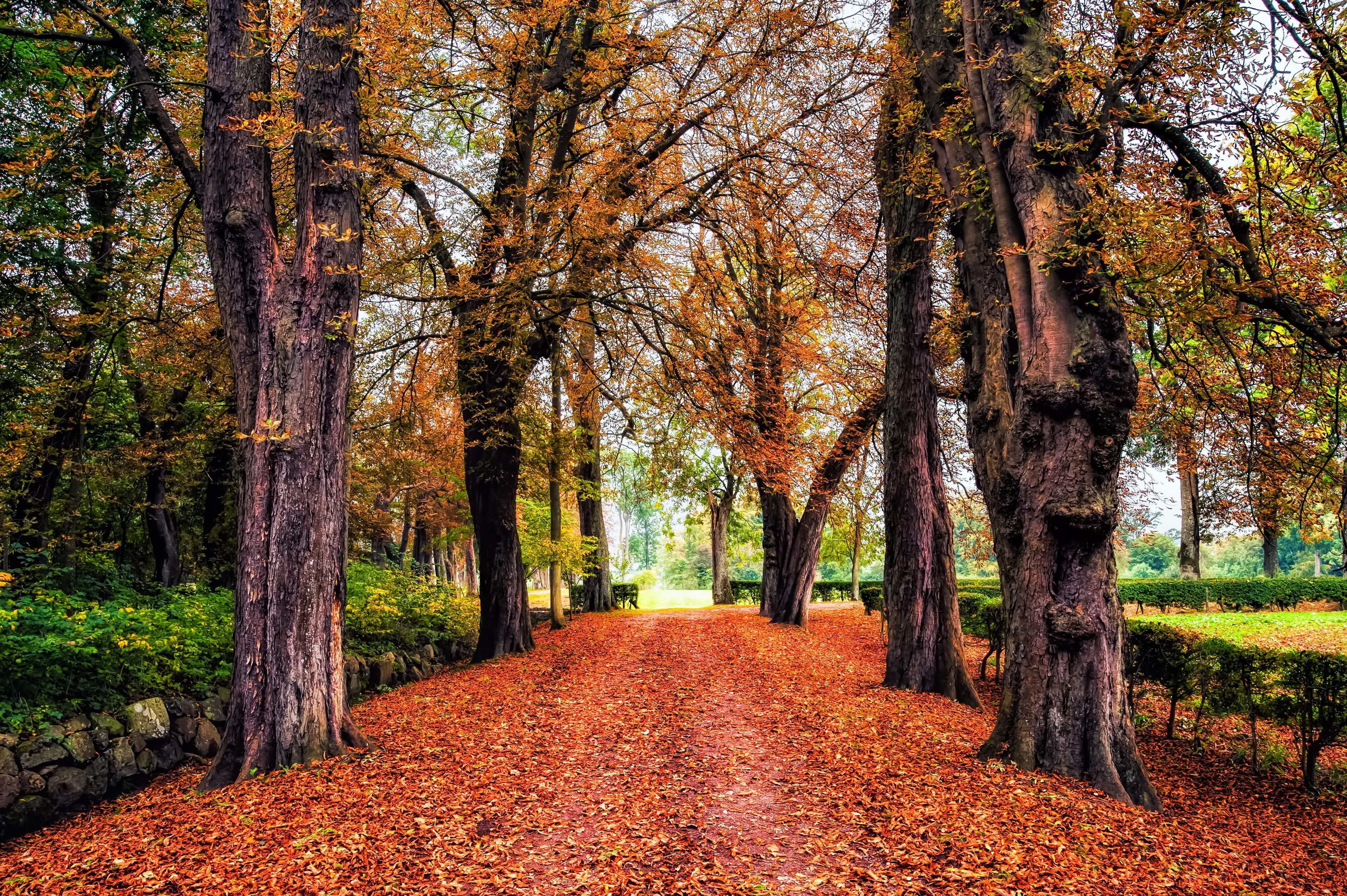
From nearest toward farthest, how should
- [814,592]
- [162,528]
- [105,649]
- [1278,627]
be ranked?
1. [105,649]
2. [162,528]
3. [1278,627]
4. [814,592]

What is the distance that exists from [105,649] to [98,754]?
2.81 ft

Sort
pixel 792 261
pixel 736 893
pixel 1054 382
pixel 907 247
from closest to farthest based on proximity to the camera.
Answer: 1. pixel 736 893
2. pixel 1054 382
3. pixel 907 247
4. pixel 792 261

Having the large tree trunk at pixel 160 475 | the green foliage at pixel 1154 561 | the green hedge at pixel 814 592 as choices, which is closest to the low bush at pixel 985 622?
the large tree trunk at pixel 160 475

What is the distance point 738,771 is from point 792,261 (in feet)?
26.4

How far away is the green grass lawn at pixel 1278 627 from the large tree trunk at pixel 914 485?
224 inches

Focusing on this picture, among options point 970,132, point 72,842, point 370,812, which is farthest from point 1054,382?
point 72,842

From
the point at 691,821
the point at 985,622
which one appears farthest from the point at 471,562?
the point at 691,821

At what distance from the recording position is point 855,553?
22.2m

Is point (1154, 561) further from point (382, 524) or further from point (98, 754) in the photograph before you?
point (98, 754)

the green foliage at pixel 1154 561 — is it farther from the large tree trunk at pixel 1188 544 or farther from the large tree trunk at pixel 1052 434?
the large tree trunk at pixel 1052 434

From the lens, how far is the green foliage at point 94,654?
189 inches

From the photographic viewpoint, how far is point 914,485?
827cm

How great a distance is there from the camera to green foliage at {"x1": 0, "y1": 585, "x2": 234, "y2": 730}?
4.79 meters

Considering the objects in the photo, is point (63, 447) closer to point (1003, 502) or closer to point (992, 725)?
point (1003, 502)
